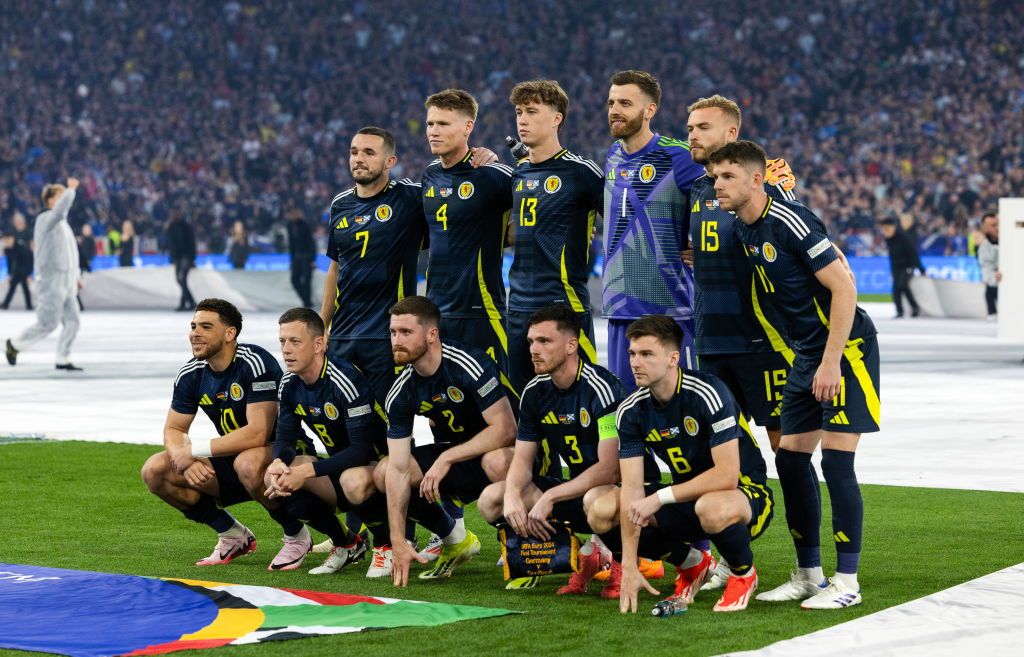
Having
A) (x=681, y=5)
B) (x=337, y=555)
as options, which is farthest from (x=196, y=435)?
(x=681, y=5)

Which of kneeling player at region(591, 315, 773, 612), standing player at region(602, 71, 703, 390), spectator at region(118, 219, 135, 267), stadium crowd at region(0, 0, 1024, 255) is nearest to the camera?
kneeling player at region(591, 315, 773, 612)

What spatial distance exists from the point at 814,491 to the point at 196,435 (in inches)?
257

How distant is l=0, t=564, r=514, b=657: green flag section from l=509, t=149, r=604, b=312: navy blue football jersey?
1.82 metres

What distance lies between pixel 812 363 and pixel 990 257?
56.8 feet

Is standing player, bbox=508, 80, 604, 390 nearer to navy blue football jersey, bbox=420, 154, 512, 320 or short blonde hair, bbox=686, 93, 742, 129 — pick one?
navy blue football jersey, bbox=420, 154, 512, 320

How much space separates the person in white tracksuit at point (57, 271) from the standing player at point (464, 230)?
32.5 feet

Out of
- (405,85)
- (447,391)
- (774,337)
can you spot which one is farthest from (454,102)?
(405,85)

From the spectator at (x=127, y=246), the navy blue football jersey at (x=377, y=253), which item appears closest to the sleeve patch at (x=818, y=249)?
the navy blue football jersey at (x=377, y=253)

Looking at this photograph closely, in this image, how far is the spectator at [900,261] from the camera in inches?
945

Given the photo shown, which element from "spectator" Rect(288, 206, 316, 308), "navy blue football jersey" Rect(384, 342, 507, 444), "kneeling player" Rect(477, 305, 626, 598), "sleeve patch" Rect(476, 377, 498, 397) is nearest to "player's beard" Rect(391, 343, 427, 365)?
"navy blue football jersey" Rect(384, 342, 507, 444)

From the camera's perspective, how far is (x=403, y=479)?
6352 mm

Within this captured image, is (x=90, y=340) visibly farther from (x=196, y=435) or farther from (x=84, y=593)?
(x=84, y=593)

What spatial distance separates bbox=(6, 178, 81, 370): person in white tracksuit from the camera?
53.1 feet

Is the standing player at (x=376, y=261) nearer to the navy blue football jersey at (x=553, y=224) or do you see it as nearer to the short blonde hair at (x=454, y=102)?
the short blonde hair at (x=454, y=102)
